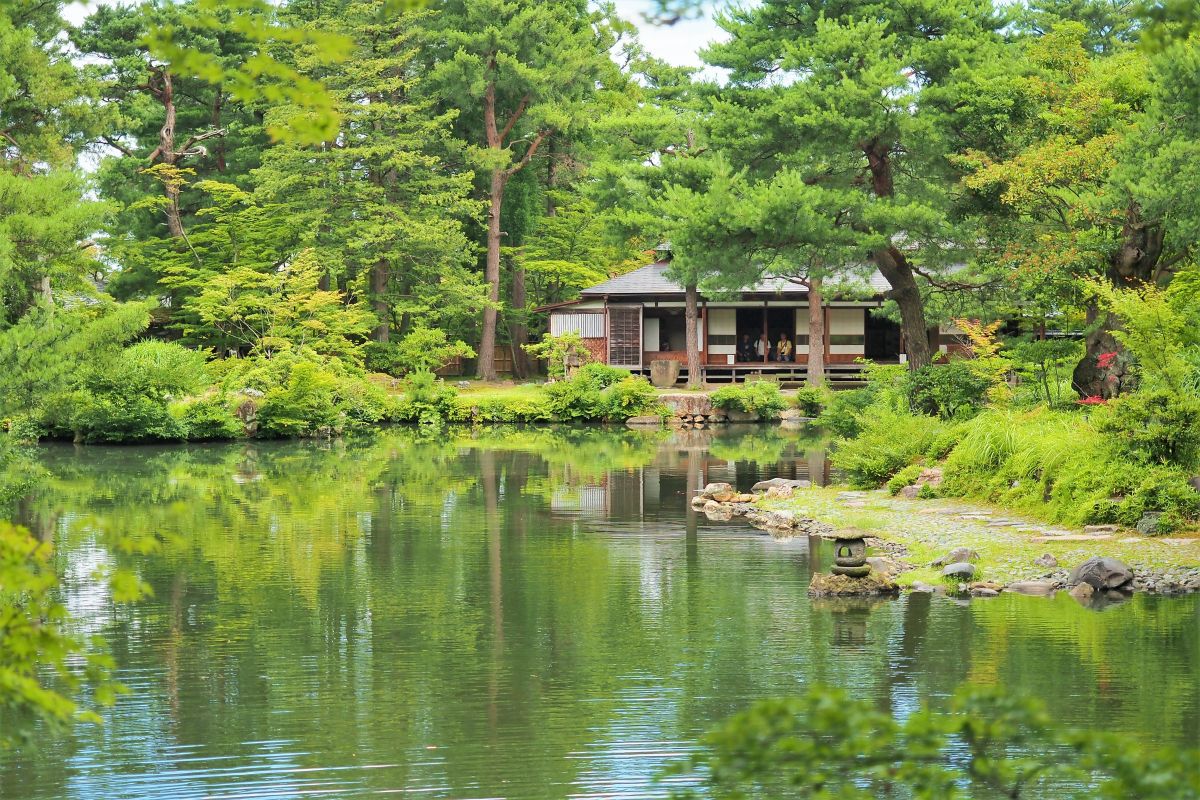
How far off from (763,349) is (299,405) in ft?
45.4

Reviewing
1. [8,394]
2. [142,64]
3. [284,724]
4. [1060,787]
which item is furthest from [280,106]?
[1060,787]

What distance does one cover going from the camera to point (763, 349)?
36094 millimetres

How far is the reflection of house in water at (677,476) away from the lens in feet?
56.6

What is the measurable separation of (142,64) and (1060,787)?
34357 mm

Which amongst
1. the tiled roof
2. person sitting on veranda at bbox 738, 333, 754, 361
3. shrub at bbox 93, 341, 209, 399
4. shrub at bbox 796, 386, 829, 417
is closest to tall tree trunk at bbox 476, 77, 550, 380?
the tiled roof

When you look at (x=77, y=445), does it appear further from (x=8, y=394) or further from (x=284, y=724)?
(x=284, y=724)

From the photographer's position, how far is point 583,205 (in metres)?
39.7

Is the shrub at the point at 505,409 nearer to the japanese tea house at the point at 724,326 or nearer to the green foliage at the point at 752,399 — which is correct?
the green foliage at the point at 752,399

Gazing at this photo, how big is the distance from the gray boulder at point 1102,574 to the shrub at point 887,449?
5953 millimetres

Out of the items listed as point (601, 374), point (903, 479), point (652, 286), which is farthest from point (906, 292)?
point (652, 286)

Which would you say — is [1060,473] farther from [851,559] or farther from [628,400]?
[628,400]

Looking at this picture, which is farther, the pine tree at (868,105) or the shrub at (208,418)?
the shrub at (208,418)

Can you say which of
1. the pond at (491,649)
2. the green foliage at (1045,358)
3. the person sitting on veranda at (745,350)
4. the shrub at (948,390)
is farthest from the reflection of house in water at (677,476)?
the person sitting on veranda at (745,350)

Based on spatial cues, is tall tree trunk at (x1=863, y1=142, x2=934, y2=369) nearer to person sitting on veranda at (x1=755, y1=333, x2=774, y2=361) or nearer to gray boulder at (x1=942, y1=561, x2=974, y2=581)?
gray boulder at (x1=942, y1=561, x2=974, y2=581)
